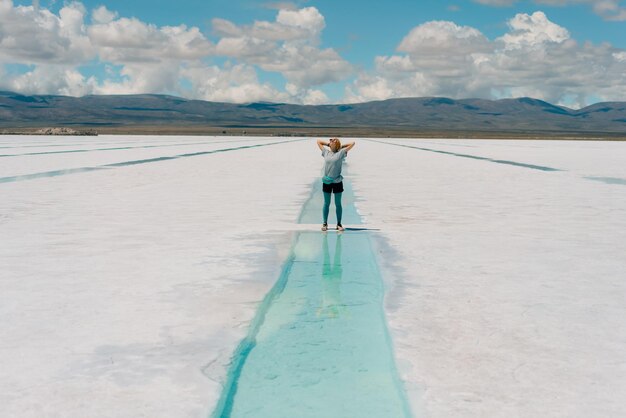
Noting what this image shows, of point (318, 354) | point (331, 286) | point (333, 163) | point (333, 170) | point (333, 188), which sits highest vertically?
point (333, 163)

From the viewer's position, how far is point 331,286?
7.86 metres

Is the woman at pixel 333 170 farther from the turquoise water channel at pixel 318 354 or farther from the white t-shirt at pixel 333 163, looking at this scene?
the turquoise water channel at pixel 318 354

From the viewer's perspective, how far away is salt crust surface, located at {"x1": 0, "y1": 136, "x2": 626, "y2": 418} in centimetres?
457

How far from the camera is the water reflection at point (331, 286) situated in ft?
22.1

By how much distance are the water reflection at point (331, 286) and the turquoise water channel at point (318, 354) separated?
10 mm

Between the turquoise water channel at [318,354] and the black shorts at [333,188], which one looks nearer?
the turquoise water channel at [318,354]

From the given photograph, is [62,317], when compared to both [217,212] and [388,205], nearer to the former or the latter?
[217,212]

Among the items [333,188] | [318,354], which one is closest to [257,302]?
[318,354]

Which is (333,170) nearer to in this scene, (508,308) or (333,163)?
(333,163)

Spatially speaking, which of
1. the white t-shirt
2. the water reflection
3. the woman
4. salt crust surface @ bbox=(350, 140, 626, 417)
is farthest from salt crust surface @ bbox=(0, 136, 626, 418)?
the white t-shirt

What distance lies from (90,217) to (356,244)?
5594mm

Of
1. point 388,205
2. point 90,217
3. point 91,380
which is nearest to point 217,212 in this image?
point 90,217

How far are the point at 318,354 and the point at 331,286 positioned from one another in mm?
2464

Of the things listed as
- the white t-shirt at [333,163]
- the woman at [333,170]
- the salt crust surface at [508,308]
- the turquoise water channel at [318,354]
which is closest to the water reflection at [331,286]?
the turquoise water channel at [318,354]
